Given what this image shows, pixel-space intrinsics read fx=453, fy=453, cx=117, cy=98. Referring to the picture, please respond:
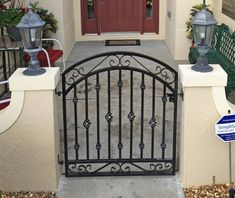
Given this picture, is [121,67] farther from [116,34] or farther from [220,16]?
[116,34]

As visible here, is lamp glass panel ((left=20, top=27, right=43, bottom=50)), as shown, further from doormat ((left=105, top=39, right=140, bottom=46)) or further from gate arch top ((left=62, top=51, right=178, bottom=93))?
doormat ((left=105, top=39, right=140, bottom=46))

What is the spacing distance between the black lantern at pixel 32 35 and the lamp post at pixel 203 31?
1333 millimetres

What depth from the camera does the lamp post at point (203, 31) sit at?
12.5ft

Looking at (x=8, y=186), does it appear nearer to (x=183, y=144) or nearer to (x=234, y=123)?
(x=183, y=144)

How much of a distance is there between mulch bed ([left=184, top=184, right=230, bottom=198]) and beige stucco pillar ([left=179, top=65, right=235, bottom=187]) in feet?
0.13

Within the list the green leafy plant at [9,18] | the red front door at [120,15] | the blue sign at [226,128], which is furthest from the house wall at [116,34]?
the blue sign at [226,128]

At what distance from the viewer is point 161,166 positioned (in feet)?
14.2

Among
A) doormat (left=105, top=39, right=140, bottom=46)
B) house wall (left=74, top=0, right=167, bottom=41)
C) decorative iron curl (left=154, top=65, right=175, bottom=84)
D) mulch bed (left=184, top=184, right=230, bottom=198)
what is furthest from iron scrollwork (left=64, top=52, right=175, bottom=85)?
house wall (left=74, top=0, right=167, bottom=41)

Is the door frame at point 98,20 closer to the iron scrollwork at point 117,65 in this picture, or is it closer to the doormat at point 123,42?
the doormat at point 123,42

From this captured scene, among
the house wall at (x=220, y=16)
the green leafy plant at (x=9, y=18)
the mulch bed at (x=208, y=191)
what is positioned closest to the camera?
the mulch bed at (x=208, y=191)

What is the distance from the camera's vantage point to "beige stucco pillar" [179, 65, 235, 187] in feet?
12.7

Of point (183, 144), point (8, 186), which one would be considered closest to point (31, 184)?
point (8, 186)

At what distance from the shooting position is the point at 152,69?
26.2 ft

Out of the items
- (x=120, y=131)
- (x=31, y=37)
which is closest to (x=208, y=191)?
(x=120, y=131)
